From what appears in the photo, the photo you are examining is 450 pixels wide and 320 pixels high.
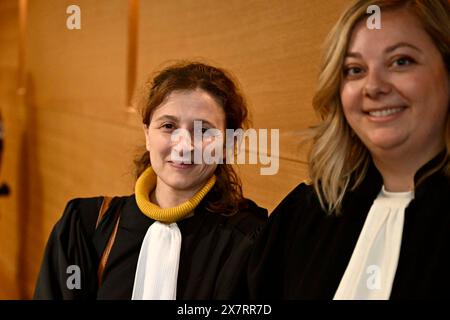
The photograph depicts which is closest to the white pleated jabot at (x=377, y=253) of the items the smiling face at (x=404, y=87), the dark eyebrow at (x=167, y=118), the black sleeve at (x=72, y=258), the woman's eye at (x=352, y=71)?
the smiling face at (x=404, y=87)

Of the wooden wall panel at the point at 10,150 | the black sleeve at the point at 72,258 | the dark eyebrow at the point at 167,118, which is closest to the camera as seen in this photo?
the dark eyebrow at the point at 167,118

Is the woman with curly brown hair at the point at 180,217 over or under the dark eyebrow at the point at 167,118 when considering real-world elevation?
under

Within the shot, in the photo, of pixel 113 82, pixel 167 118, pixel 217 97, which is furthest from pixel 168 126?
pixel 113 82

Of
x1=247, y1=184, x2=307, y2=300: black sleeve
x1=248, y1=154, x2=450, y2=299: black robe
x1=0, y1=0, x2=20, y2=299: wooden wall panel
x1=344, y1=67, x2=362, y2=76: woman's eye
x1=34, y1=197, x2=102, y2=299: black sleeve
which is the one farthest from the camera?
x1=0, y1=0, x2=20, y2=299: wooden wall panel

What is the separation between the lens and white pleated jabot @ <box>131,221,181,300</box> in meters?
1.47

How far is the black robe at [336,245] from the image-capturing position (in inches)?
44.6

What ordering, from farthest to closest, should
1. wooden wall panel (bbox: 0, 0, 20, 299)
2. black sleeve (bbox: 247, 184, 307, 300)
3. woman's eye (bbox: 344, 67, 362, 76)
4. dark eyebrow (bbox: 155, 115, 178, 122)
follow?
wooden wall panel (bbox: 0, 0, 20, 299)
dark eyebrow (bbox: 155, 115, 178, 122)
black sleeve (bbox: 247, 184, 307, 300)
woman's eye (bbox: 344, 67, 362, 76)

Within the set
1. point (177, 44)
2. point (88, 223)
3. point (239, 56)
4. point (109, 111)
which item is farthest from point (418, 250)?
point (109, 111)

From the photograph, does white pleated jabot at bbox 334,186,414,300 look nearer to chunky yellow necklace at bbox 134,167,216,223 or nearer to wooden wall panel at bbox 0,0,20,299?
chunky yellow necklace at bbox 134,167,216,223

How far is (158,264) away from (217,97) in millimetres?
445

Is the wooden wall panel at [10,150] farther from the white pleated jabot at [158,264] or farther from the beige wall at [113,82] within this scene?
the white pleated jabot at [158,264]

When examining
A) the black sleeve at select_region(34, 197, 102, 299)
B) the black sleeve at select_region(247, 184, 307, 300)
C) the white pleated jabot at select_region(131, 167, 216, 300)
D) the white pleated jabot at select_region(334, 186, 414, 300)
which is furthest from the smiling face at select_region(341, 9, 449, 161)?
the black sleeve at select_region(34, 197, 102, 299)

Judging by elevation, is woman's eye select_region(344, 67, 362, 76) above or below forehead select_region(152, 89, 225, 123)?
above

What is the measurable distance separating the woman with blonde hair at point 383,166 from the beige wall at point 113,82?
272mm
